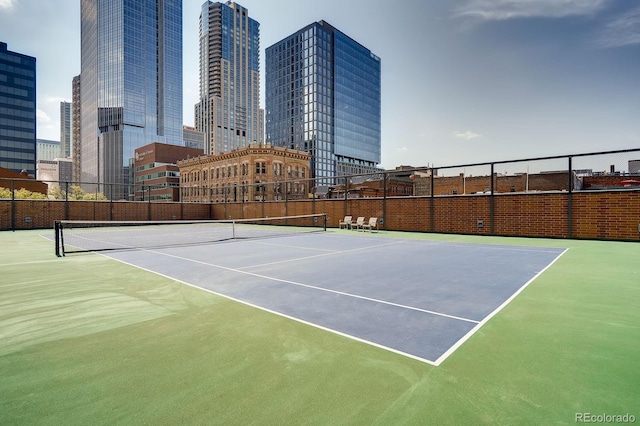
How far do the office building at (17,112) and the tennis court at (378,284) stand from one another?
12902cm

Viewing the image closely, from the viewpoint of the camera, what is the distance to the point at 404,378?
9.66 ft

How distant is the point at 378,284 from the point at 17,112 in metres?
143

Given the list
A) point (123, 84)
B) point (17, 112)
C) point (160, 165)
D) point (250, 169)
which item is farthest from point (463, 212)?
point (123, 84)

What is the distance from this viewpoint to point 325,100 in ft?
411

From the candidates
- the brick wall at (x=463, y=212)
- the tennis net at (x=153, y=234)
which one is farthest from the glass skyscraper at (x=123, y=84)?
the tennis net at (x=153, y=234)

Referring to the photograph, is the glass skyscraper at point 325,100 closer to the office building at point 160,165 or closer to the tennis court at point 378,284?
the office building at point 160,165

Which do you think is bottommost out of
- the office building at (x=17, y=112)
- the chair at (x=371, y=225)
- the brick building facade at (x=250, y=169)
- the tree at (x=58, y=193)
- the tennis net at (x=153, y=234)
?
the tennis net at (x=153, y=234)

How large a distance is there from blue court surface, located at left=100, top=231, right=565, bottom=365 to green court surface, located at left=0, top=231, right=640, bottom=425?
0.36 meters

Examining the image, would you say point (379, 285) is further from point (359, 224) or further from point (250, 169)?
point (250, 169)

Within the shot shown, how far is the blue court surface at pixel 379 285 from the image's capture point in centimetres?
416

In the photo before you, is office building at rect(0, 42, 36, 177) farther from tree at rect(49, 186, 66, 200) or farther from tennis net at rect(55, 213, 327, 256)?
tennis net at rect(55, 213, 327, 256)

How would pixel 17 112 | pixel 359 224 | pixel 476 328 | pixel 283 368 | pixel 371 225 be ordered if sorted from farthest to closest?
pixel 17 112 → pixel 359 224 → pixel 371 225 → pixel 476 328 → pixel 283 368

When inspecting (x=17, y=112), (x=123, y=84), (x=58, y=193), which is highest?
(x=123, y=84)

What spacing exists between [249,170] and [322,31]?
276 feet
